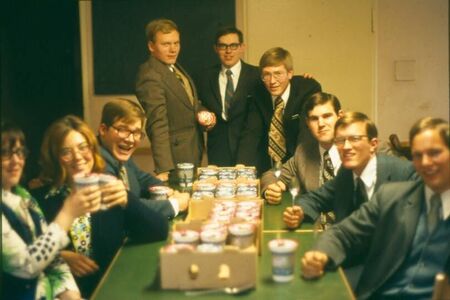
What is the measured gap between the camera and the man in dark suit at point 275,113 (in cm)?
314

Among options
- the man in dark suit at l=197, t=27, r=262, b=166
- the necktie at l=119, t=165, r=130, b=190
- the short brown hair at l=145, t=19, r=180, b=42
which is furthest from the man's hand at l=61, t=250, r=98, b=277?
the man in dark suit at l=197, t=27, r=262, b=166

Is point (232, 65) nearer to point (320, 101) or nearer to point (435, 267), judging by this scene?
point (320, 101)

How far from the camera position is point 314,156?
9.45 feet

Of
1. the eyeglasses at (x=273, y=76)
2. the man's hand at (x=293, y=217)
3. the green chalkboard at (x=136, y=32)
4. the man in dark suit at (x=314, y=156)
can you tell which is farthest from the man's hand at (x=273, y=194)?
the green chalkboard at (x=136, y=32)

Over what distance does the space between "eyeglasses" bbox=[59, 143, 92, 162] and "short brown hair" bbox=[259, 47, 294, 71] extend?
1.36 metres

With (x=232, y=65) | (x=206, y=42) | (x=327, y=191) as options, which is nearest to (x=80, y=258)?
(x=327, y=191)

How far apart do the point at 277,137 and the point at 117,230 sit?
1.17 metres

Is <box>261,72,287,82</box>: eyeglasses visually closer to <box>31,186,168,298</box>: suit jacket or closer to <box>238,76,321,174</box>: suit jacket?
<box>238,76,321,174</box>: suit jacket

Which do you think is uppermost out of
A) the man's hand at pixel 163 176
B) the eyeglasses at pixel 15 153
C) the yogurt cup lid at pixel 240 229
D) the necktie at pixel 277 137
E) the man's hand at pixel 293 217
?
the eyeglasses at pixel 15 153

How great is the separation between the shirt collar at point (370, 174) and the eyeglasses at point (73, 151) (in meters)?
0.95

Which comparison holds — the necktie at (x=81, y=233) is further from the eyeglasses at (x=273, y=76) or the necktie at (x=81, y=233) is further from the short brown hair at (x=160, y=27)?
the eyeglasses at (x=273, y=76)

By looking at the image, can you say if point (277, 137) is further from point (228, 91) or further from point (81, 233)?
point (81, 233)

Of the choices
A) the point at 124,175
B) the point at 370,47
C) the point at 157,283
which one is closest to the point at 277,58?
the point at 370,47

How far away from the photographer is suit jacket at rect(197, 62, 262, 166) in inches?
136
